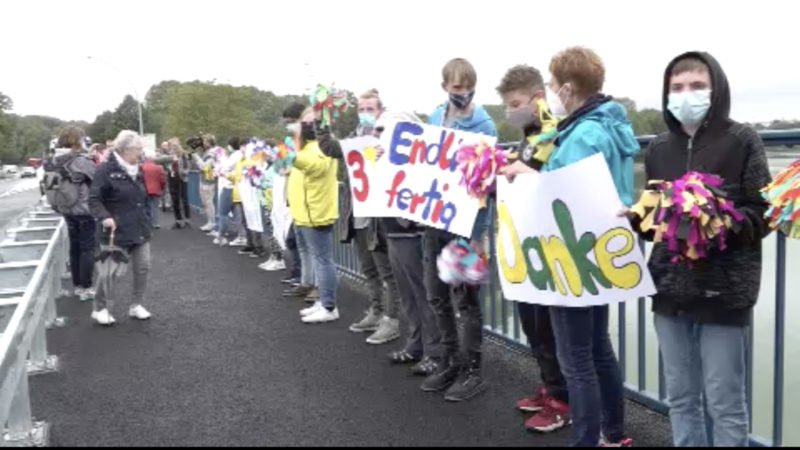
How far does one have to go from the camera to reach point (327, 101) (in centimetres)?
567

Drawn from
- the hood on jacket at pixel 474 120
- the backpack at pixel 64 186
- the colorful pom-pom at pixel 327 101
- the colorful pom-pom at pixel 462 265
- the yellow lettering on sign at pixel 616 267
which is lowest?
the colorful pom-pom at pixel 462 265

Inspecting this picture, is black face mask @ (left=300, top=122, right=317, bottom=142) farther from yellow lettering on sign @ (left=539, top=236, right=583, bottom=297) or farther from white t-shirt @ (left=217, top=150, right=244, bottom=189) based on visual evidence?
white t-shirt @ (left=217, top=150, right=244, bottom=189)

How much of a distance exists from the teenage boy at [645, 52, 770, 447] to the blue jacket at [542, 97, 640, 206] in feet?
0.93

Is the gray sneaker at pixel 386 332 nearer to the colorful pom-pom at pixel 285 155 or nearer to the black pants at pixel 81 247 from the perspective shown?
the colorful pom-pom at pixel 285 155

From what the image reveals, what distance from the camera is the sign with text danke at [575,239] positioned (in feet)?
10.7

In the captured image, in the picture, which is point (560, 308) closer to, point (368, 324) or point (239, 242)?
point (368, 324)

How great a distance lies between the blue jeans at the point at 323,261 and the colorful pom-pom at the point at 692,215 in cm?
419

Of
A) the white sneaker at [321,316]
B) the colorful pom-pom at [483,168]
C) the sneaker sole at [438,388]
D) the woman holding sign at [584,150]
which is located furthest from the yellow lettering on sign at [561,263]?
the white sneaker at [321,316]

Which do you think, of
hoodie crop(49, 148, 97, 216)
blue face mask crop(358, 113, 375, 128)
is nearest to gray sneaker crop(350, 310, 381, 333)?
blue face mask crop(358, 113, 375, 128)

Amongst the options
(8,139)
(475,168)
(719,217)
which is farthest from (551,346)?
(8,139)

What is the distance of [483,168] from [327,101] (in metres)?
2.15

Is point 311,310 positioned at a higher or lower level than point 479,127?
lower

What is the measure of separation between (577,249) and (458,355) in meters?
1.63

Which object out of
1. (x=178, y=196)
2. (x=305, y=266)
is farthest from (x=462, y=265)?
(x=178, y=196)
